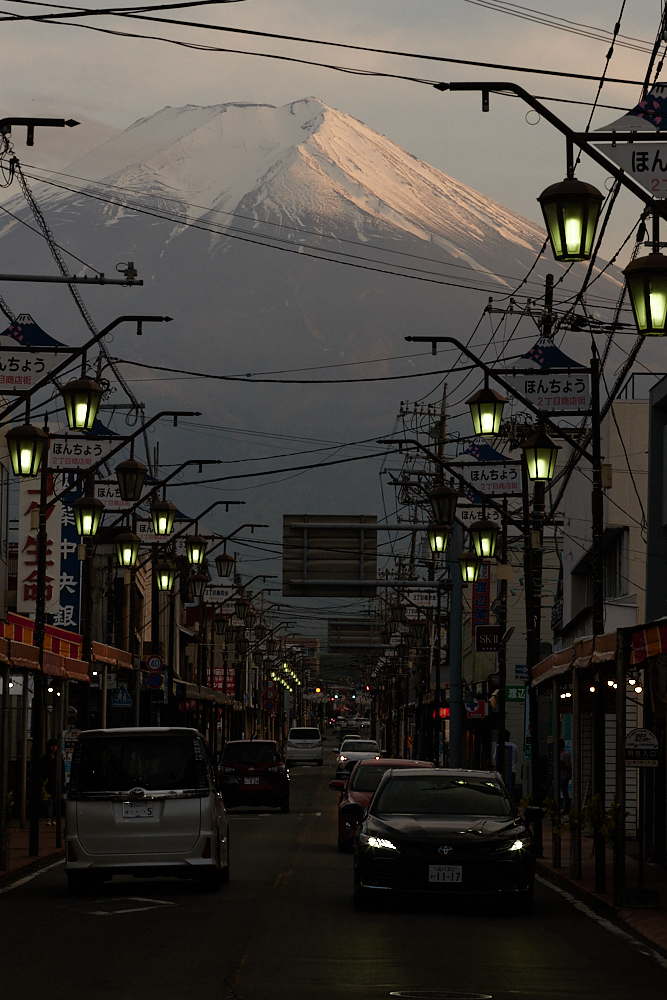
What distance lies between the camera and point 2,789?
2112 cm

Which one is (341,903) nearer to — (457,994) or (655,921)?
(655,921)

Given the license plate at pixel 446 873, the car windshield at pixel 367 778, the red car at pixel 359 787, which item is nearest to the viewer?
the license plate at pixel 446 873

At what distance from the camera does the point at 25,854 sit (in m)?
24.3

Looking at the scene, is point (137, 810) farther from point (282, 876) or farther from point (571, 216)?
point (571, 216)

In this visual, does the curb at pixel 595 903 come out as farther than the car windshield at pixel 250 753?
No

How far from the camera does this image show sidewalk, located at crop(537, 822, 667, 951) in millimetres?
15040

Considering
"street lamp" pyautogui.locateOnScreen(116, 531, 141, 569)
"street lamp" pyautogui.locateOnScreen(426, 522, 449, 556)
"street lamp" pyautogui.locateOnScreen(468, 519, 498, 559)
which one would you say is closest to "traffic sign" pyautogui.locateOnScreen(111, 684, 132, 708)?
"street lamp" pyautogui.locateOnScreen(116, 531, 141, 569)

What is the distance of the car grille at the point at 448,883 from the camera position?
50.7 feet

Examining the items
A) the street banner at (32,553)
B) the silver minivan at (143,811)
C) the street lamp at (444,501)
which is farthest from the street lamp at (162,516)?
the silver minivan at (143,811)

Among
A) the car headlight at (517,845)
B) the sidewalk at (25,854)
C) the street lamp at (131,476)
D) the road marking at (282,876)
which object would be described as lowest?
the sidewalk at (25,854)

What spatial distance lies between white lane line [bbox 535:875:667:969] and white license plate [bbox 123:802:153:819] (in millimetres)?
5028

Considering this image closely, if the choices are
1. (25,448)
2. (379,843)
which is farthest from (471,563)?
(379,843)

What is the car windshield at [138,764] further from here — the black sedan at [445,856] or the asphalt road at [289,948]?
the black sedan at [445,856]

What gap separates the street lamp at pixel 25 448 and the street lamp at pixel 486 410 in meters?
7.28
